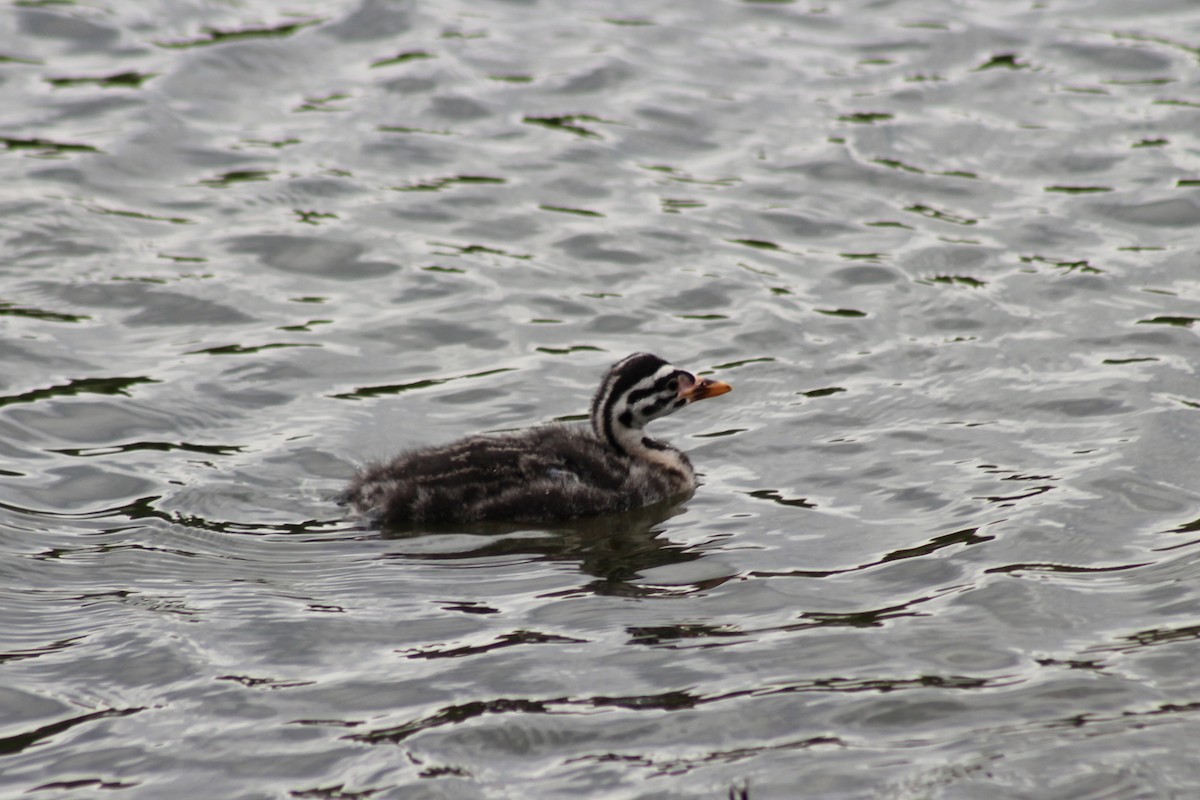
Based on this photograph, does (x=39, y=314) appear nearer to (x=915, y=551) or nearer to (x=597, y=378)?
(x=597, y=378)

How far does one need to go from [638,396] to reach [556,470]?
0.78 metres

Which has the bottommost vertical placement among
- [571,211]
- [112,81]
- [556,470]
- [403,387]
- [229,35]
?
[403,387]

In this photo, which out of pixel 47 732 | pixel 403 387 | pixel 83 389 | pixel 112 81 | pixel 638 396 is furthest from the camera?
pixel 112 81

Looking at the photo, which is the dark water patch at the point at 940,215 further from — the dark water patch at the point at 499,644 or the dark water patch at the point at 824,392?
the dark water patch at the point at 499,644

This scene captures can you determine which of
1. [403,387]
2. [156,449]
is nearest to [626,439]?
[403,387]

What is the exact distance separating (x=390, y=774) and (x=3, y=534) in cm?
342

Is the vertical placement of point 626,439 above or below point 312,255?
below

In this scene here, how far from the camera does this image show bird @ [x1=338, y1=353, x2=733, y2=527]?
9.84 meters

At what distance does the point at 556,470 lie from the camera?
1012 cm

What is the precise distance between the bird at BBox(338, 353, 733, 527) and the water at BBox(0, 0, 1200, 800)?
20 cm

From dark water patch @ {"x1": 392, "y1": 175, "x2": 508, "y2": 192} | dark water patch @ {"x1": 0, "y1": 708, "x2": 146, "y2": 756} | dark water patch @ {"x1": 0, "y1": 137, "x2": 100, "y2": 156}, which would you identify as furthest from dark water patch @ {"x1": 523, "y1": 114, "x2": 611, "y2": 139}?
dark water patch @ {"x1": 0, "y1": 708, "x2": 146, "y2": 756}

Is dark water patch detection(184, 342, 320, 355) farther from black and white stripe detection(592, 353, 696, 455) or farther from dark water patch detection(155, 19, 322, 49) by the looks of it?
dark water patch detection(155, 19, 322, 49)

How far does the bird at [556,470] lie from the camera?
9844 mm

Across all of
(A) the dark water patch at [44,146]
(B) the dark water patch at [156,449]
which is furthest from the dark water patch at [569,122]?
(B) the dark water patch at [156,449]
